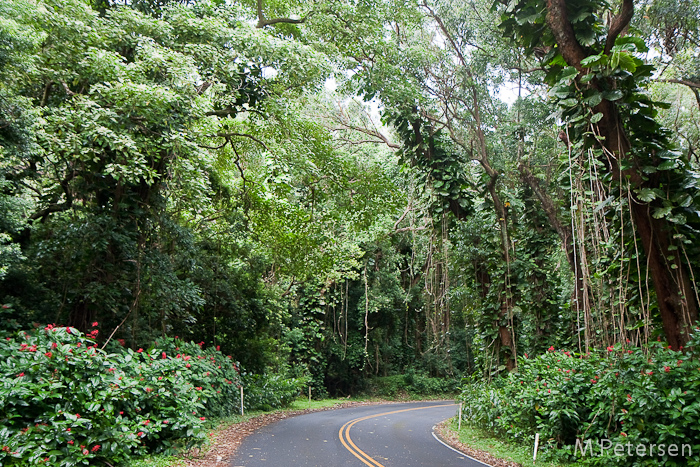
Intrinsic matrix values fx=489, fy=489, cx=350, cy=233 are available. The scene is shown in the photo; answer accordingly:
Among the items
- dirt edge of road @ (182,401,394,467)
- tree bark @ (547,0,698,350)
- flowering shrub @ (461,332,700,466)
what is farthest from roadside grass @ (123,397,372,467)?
tree bark @ (547,0,698,350)

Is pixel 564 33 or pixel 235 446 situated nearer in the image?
pixel 564 33

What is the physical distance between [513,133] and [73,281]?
11.1m

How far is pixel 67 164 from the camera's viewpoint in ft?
31.6

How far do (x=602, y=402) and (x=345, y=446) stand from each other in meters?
4.93

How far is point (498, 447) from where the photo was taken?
9.91m

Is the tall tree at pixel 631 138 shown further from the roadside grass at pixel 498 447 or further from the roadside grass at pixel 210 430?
the roadside grass at pixel 210 430

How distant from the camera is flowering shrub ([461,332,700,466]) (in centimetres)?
608

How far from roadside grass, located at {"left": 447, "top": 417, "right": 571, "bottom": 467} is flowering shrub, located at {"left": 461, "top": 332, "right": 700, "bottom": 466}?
0.65 feet

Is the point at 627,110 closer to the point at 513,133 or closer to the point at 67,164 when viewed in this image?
the point at 513,133

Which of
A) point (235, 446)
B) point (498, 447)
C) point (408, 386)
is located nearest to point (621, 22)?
point (498, 447)

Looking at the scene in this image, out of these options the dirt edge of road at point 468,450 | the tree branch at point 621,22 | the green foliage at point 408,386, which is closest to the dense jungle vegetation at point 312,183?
the tree branch at point 621,22

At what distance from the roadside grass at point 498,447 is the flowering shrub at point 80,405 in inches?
219

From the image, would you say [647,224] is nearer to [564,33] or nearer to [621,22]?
[621,22]

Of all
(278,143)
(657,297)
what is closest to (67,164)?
(278,143)
